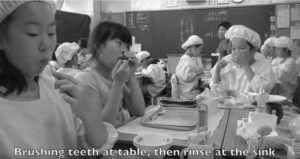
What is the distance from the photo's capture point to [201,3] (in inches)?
204

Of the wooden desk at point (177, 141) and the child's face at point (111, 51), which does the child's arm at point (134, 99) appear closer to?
the child's face at point (111, 51)

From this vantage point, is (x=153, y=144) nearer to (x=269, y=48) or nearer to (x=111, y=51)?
(x=111, y=51)

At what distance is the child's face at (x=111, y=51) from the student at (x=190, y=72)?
2516 millimetres

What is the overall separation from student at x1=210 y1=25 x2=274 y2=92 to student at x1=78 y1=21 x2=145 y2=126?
966 mm

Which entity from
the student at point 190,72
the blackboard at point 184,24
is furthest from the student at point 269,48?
the student at point 190,72

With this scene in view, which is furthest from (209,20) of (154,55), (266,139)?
(266,139)

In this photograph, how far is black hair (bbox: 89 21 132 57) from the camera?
1.47 m

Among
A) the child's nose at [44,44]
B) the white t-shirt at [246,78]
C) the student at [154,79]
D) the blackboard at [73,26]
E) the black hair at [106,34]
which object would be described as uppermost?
the blackboard at [73,26]

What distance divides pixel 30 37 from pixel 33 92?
231mm

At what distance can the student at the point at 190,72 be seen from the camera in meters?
3.92

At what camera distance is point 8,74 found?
2.58ft

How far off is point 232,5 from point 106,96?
4195 mm

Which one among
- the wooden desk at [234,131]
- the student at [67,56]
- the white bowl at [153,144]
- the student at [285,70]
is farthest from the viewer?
the student at [285,70]

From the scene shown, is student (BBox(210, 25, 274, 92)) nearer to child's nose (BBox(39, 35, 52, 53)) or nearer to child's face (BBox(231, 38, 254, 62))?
child's face (BBox(231, 38, 254, 62))
